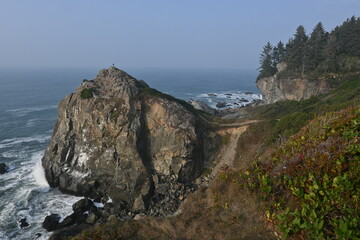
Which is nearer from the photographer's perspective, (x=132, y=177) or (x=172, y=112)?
(x=132, y=177)

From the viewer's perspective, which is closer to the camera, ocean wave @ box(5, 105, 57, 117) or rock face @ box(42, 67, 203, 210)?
rock face @ box(42, 67, 203, 210)

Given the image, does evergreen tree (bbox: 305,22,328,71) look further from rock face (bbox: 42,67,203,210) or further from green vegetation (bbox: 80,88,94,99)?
green vegetation (bbox: 80,88,94,99)

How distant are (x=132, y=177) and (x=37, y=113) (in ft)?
193

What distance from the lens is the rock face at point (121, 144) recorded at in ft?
129

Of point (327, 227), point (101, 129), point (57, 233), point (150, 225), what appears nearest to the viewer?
point (327, 227)

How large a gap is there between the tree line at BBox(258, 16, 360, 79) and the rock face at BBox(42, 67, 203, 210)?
40973 millimetres

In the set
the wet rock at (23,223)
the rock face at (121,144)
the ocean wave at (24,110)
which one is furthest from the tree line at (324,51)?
the ocean wave at (24,110)

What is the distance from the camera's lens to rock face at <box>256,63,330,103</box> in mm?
59688

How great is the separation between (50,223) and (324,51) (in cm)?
6992

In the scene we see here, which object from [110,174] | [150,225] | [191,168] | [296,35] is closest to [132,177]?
[110,174]

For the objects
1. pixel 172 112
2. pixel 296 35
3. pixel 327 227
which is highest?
pixel 296 35

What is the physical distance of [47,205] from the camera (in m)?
35.8

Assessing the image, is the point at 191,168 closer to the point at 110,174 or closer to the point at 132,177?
the point at 132,177

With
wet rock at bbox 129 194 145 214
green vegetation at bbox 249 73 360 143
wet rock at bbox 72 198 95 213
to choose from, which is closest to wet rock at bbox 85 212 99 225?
wet rock at bbox 72 198 95 213
